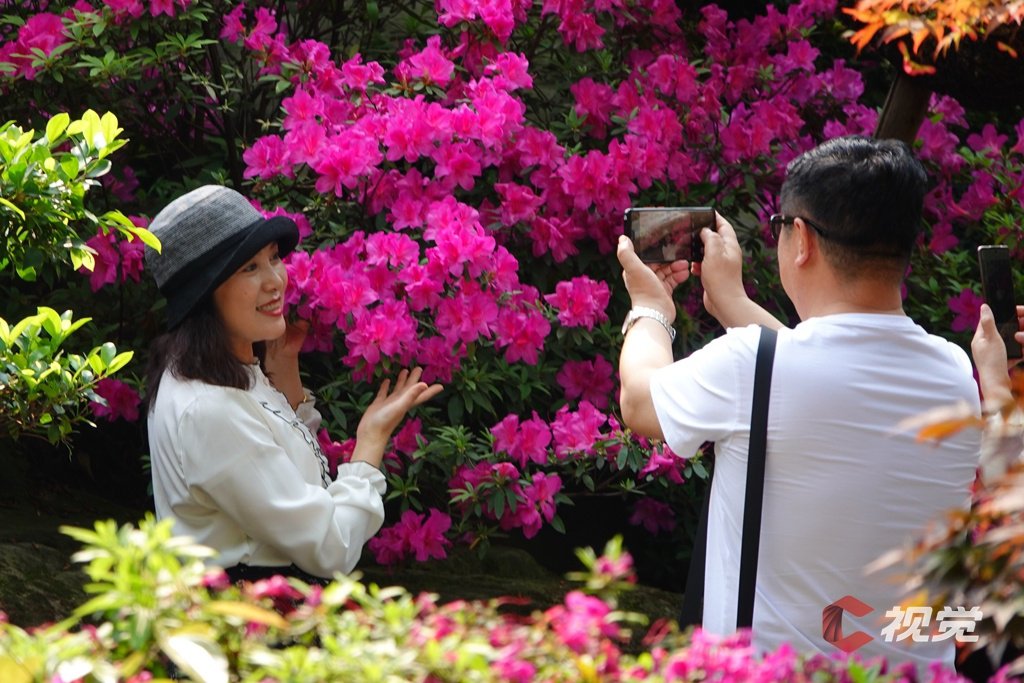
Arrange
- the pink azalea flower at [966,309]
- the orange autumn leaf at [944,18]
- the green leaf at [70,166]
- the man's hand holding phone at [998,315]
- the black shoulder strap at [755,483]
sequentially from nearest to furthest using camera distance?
1. the black shoulder strap at [755,483]
2. the orange autumn leaf at [944,18]
3. the green leaf at [70,166]
4. the man's hand holding phone at [998,315]
5. the pink azalea flower at [966,309]

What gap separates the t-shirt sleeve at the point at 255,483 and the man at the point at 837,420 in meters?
0.90

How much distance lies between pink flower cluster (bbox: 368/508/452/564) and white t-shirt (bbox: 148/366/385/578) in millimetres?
524

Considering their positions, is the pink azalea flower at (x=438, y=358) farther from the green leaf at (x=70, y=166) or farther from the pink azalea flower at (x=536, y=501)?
the green leaf at (x=70, y=166)

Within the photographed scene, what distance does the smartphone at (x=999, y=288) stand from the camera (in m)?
2.91

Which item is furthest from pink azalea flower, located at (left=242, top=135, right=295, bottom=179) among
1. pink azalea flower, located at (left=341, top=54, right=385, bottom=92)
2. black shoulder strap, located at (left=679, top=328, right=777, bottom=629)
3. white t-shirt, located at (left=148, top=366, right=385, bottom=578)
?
black shoulder strap, located at (left=679, top=328, right=777, bottom=629)

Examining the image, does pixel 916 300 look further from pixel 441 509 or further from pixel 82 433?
pixel 82 433

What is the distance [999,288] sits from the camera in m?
2.93

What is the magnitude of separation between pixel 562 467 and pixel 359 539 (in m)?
0.94

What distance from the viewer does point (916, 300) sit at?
14.8 feet

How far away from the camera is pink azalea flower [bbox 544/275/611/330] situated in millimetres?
3619

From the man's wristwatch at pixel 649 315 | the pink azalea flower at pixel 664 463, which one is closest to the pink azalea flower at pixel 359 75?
the pink azalea flower at pixel 664 463

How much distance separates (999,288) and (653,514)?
1.71 m

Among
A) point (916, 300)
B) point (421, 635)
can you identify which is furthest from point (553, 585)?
point (421, 635)

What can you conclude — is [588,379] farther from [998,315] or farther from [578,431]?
[998,315]
